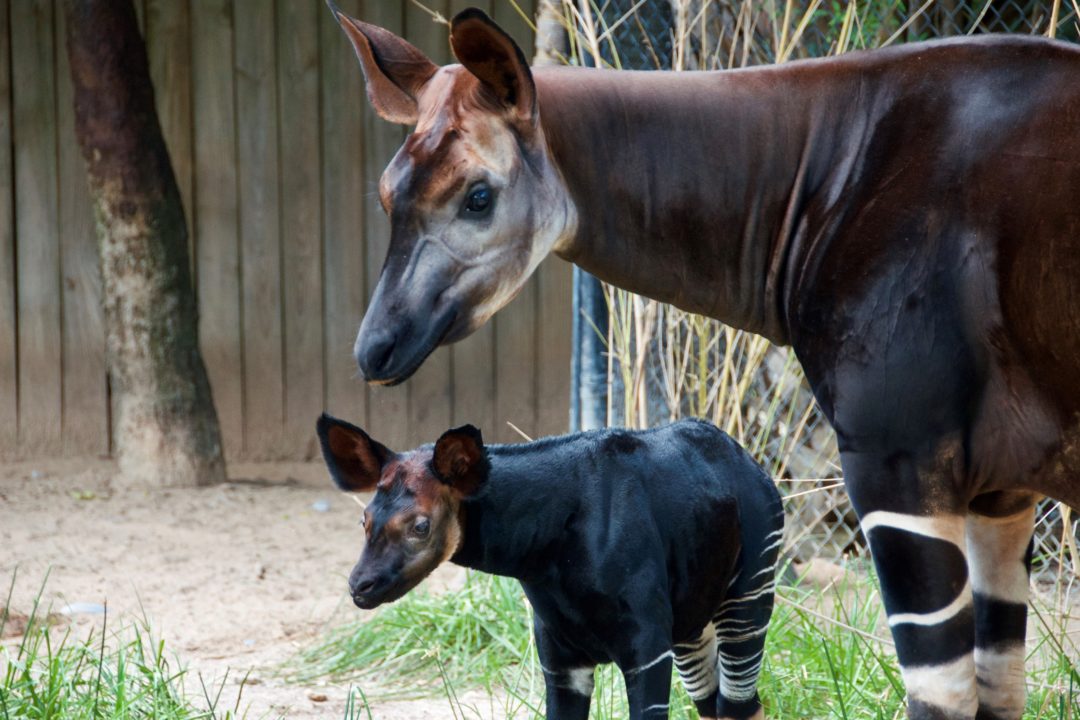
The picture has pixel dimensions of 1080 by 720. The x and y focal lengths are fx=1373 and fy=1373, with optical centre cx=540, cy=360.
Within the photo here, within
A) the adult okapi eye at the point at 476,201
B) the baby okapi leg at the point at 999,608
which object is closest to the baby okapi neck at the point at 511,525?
the adult okapi eye at the point at 476,201

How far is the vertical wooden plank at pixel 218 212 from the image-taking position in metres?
6.80

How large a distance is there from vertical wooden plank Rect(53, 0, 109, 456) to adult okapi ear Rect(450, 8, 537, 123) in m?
5.22

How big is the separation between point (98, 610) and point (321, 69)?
320 cm

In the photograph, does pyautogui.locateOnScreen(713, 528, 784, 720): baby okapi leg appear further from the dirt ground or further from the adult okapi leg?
the dirt ground

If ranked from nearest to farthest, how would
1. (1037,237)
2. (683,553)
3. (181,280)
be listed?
(1037,237) → (683,553) → (181,280)

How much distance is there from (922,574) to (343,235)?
5.23m

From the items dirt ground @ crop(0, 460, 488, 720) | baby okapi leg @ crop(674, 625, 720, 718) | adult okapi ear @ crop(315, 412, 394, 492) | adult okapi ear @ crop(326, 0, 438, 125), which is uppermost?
adult okapi ear @ crop(326, 0, 438, 125)

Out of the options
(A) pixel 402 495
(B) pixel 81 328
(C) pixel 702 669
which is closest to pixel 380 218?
(B) pixel 81 328

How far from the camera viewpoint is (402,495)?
7.35 feet

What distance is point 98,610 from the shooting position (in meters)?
4.70

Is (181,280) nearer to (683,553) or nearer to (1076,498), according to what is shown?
(683,553)

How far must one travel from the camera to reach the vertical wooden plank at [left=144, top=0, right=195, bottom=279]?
676 centimetres

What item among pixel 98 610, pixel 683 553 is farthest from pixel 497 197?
pixel 98 610

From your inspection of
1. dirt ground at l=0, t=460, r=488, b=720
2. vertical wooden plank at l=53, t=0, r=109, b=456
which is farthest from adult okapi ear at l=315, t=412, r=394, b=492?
vertical wooden plank at l=53, t=0, r=109, b=456
